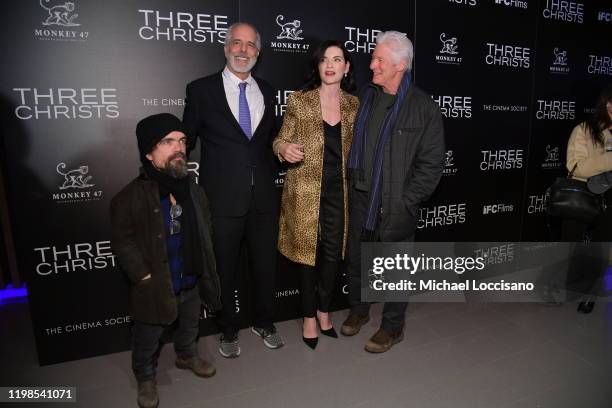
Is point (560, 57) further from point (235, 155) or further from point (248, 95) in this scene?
point (235, 155)

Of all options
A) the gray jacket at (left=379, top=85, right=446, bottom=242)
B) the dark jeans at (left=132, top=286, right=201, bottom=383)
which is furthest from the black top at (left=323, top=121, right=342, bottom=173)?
the dark jeans at (left=132, top=286, right=201, bottom=383)

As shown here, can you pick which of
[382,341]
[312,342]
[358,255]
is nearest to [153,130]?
[358,255]

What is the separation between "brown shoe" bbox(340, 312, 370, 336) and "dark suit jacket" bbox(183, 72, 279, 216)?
3.82 ft

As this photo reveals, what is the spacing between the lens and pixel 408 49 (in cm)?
260

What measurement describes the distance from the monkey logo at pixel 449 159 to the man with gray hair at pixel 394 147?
132 centimetres

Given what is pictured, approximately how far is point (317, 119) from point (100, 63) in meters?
1.39

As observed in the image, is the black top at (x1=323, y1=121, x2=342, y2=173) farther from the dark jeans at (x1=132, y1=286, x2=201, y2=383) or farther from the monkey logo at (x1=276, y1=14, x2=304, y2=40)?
the dark jeans at (x1=132, y1=286, x2=201, y2=383)

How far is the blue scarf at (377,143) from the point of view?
2.59 metres

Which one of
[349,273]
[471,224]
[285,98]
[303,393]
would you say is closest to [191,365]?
[303,393]

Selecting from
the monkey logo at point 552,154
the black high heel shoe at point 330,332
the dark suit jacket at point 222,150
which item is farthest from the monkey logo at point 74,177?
the monkey logo at point 552,154

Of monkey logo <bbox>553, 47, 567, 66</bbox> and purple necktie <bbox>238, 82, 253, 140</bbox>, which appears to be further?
monkey logo <bbox>553, 47, 567, 66</bbox>

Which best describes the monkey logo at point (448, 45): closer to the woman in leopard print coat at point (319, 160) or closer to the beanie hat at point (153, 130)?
the woman in leopard print coat at point (319, 160)

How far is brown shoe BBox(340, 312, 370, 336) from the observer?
10.4ft

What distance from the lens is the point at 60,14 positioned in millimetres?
2512
